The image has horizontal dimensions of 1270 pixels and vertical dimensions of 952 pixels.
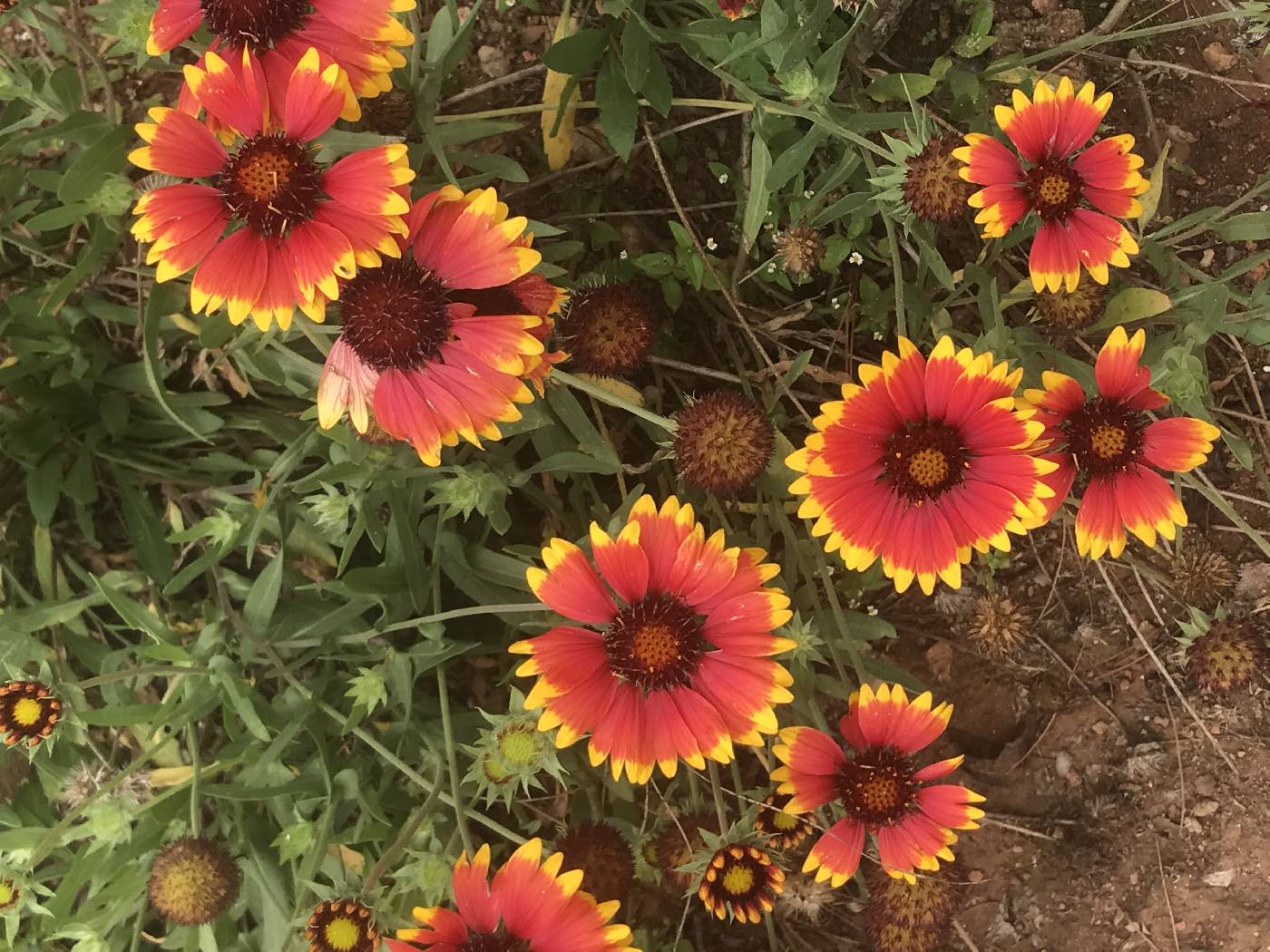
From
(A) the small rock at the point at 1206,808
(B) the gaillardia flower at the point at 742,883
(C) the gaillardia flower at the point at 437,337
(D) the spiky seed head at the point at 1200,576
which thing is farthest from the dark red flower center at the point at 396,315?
(A) the small rock at the point at 1206,808

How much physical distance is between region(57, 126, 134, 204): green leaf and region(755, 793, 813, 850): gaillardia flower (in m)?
1.59

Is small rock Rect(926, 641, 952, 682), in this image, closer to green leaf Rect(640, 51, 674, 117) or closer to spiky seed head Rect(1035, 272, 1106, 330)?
spiky seed head Rect(1035, 272, 1106, 330)

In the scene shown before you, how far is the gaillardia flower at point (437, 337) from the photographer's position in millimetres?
1393

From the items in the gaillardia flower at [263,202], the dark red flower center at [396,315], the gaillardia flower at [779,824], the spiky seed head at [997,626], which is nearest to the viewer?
the gaillardia flower at [263,202]

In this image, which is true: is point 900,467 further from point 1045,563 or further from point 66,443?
point 66,443

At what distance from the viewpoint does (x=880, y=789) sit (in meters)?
1.66

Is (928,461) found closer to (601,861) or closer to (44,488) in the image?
(601,861)

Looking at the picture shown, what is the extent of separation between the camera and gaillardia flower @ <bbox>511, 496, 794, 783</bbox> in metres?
1.47

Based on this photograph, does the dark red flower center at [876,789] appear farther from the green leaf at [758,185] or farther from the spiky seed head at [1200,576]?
the green leaf at [758,185]

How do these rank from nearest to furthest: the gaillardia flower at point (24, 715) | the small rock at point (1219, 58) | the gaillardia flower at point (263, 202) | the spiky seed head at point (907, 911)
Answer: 1. the gaillardia flower at point (263, 202)
2. the gaillardia flower at point (24, 715)
3. the spiky seed head at point (907, 911)
4. the small rock at point (1219, 58)

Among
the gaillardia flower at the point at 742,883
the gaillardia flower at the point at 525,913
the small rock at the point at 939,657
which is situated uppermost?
the small rock at the point at 939,657

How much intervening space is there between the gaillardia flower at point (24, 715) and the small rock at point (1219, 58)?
283 cm

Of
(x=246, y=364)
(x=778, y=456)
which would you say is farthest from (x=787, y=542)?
(x=246, y=364)

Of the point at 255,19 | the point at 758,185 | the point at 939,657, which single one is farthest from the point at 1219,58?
the point at 255,19
